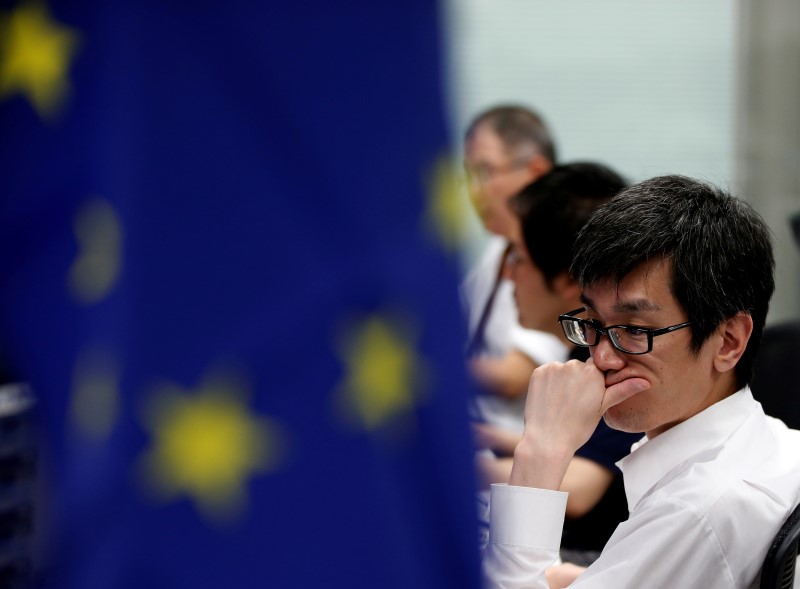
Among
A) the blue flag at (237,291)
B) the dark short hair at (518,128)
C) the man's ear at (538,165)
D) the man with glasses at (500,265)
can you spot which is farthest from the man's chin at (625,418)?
the dark short hair at (518,128)

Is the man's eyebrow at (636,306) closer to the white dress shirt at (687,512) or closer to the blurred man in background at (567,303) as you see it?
the white dress shirt at (687,512)

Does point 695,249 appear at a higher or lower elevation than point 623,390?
higher

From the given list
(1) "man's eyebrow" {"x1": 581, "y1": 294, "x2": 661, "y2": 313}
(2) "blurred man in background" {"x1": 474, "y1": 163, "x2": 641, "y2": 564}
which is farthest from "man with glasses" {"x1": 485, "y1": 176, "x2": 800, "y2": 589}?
(2) "blurred man in background" {"x1": 474, "y1": 163, "x2": 641, "y2": 564}

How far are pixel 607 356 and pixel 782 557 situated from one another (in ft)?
1.09

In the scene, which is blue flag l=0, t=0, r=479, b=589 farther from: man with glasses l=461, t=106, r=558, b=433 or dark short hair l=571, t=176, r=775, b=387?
man with glasses l=461, t=106, r=558, b=433

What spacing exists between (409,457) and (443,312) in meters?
0.13

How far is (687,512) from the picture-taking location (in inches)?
54.4

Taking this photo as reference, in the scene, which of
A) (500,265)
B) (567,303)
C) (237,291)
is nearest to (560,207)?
(567,303)

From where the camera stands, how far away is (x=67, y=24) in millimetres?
934

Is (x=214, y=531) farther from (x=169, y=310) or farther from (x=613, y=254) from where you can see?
(x=613, y=254)

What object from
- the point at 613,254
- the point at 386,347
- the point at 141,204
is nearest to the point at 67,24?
the point at 141,204

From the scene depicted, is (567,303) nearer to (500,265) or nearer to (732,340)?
(500,265)

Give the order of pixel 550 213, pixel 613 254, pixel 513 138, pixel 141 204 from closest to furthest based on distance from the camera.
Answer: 1. pixel 141 204
2. pixel 613 254
3. pixel 550 213
4. pixel 513 138

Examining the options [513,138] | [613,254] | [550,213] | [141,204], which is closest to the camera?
[141,204]
